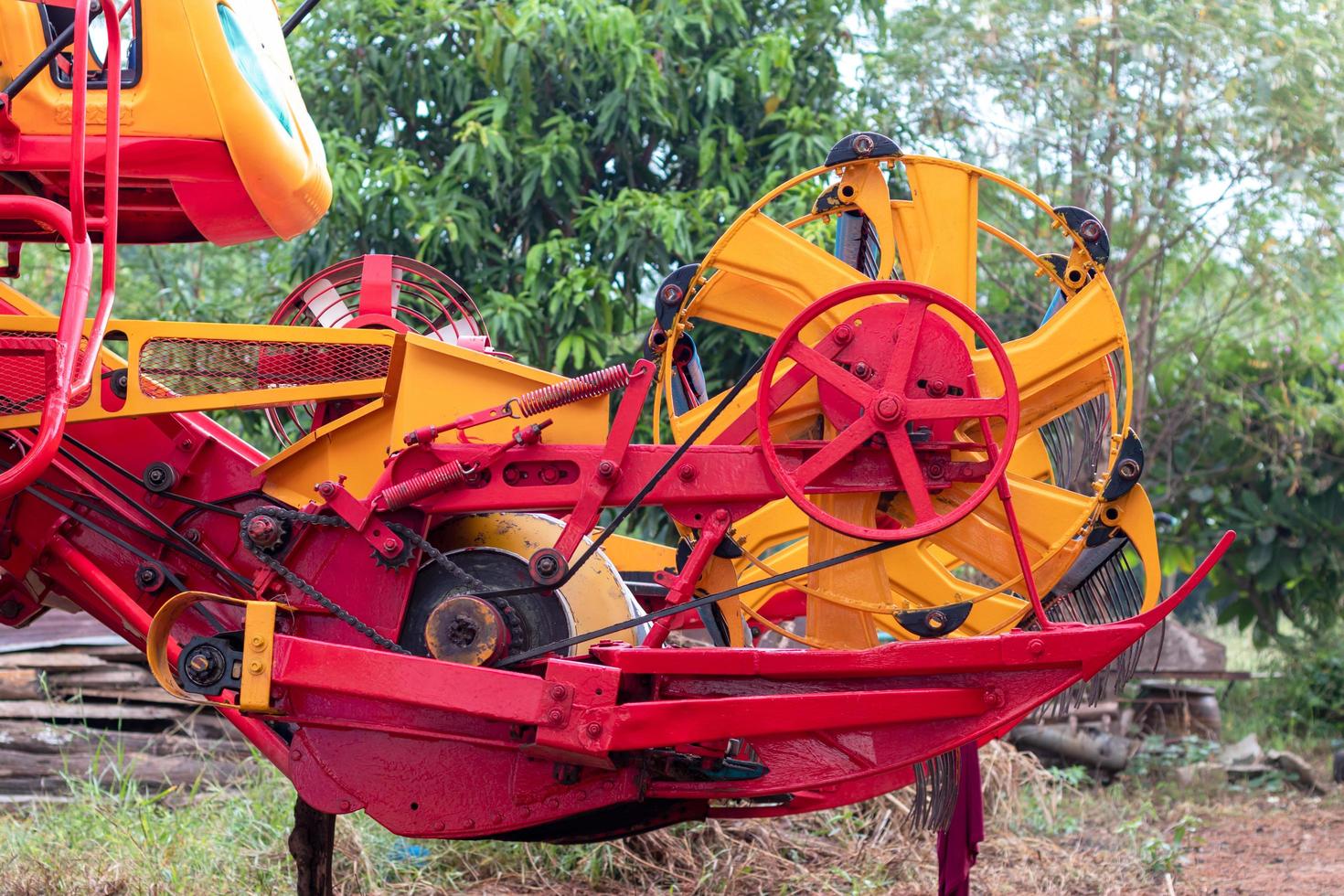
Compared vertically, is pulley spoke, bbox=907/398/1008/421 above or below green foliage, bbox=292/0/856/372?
below

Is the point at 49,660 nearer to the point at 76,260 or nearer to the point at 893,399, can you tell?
the point at 76,260

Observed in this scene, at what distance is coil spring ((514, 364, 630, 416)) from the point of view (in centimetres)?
345

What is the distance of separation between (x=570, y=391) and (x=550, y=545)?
1.57 feet

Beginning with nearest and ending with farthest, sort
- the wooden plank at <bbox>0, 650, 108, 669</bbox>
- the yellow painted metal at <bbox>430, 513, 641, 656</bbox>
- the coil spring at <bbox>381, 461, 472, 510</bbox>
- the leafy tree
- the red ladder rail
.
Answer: the red ladder rail, the coil spring at <bbox>381, 461, 472, 510</bbox>, the yellow painted metal at <bbox>430, 513, 641, 656</bbox>, the wooden plank at <bbox>0, 650, 108, 669</bbox>, the leafy tree

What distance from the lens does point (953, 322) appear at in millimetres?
3824

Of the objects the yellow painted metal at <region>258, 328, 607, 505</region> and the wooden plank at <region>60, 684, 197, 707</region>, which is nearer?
the yellow painted metal at <region>258, 328, 607, 505</region>

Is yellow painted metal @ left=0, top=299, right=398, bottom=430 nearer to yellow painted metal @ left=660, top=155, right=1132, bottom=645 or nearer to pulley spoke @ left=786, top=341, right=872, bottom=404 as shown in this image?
yellow painted metal @ left=660, top=155, right=1132, bottom=645

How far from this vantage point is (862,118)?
7.53m

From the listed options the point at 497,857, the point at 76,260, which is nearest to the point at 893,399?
the point at 76,260

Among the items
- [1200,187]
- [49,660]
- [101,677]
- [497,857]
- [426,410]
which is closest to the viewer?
[426,410]

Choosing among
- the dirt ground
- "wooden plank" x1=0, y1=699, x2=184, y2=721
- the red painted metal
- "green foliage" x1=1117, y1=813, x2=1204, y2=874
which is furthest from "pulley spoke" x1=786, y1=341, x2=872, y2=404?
"wooden plank" x1=0, y1=699, x2=184, y2=721

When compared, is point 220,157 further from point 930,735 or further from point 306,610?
point 930,735

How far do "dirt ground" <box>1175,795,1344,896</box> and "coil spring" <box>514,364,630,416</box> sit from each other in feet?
11.9

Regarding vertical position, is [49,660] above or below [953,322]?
below
